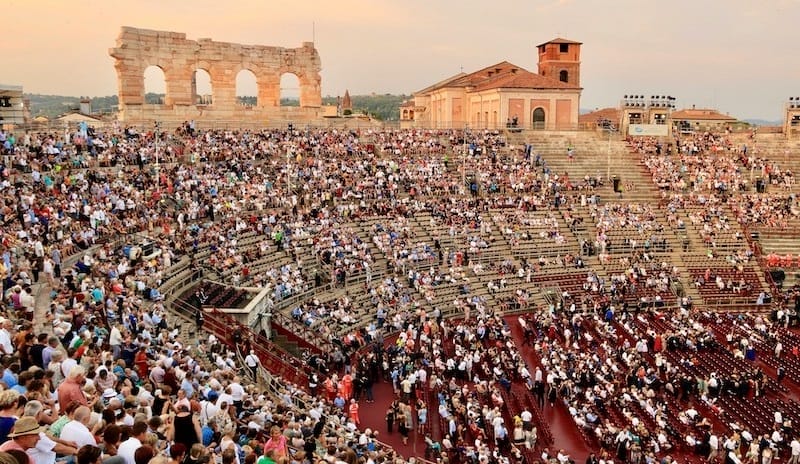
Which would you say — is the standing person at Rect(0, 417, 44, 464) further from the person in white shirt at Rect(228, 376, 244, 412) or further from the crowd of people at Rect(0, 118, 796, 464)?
the person in white shirt at Rect(228, 376, 244, 412)

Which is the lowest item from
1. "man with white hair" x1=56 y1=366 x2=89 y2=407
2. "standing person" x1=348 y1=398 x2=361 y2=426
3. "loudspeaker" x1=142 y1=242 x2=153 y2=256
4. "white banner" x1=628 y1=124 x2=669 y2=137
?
"standing person" x1=348 y1=398 x2=361 y2=426

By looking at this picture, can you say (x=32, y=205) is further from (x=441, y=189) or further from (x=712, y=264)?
(x=712, y=264)

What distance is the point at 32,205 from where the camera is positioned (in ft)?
76.5

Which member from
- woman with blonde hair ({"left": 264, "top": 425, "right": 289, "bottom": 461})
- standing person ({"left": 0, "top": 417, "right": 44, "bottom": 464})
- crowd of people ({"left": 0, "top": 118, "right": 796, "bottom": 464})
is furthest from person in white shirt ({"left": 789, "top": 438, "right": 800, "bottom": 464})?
standing person ({"left": 0, "top": 417, "right": 44, "bottom": 464})

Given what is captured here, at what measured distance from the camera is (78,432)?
7.36 metres

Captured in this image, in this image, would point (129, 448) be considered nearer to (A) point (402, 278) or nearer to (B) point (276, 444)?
(B) point (276, 444)

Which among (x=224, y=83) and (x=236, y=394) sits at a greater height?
(x=224, y=83)

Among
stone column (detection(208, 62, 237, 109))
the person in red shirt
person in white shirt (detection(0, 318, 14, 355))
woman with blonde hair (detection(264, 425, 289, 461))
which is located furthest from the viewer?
stone column (detection(208, 62, 237, 109))

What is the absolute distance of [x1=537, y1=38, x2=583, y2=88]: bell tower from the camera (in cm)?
6794

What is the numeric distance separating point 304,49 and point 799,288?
33.5 meters

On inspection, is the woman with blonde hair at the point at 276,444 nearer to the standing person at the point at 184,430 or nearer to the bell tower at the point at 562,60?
the standing person at the point at 184,430

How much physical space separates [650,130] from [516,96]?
10.2m

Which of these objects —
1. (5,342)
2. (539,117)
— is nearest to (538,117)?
(539,117)

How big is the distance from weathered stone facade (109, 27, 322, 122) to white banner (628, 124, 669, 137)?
927 inches
